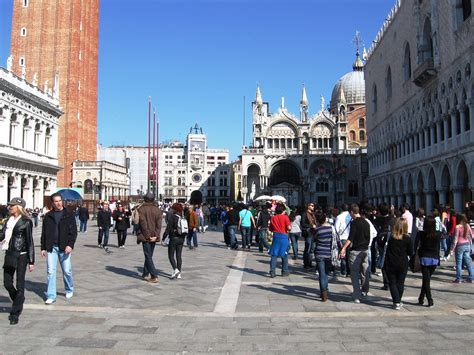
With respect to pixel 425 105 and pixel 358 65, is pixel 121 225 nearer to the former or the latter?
pixel 425 105

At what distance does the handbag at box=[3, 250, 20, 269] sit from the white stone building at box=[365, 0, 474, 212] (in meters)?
22.6

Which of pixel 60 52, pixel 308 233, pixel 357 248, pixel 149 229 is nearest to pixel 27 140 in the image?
pixel 60 52

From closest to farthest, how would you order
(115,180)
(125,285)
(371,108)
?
(125,285), (371,108), (115,180)

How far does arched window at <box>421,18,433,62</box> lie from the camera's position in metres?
31.6

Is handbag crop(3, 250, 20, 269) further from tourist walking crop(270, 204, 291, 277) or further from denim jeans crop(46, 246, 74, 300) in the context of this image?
tourist walking crop(270, 204, 291, 277)

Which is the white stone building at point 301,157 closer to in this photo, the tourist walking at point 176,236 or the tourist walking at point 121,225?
the tourist walking at point 121,225

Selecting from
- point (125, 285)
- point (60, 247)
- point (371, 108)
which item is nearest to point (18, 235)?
point (60, 247)

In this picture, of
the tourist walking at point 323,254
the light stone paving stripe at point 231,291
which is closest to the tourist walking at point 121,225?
the light stone paving stripe at point 231,291

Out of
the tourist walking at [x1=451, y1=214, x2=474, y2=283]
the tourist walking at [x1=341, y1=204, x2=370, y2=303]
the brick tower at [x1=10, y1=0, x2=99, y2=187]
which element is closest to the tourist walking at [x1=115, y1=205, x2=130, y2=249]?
the tourist walking at [x1=341, y1=204, x2=370, y2=303]

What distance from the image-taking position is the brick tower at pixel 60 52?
2207 inches

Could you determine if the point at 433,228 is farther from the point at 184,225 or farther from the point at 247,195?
the point at 247,195

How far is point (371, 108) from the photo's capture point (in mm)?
49938

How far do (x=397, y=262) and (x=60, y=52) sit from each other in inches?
2238

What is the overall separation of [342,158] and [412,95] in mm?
31023
